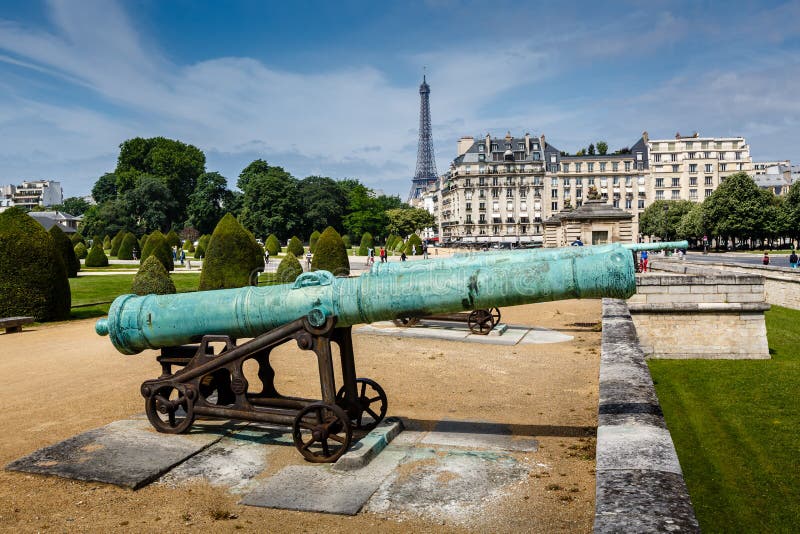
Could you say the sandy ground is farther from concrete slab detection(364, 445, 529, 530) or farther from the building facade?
the building facade

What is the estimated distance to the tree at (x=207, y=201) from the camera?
3292 inches

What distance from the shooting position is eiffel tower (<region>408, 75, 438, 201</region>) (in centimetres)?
18612

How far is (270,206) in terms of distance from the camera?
7944 centimetres

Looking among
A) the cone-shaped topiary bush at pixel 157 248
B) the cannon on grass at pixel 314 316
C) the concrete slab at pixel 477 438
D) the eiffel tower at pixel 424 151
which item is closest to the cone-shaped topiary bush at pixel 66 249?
the cone-shaped topiary bush at pixel 157 248

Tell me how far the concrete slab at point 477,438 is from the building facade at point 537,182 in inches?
3346

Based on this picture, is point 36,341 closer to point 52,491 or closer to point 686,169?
point 52,491

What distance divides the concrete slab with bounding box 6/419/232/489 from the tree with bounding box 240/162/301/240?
72.8 meters

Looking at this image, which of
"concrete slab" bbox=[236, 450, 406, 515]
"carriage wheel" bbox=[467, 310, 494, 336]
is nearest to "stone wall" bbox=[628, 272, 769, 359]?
"carriage wheel" bbox=[467, 310, 494, 336]

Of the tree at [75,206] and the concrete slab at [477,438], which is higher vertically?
the tree at [75,206]

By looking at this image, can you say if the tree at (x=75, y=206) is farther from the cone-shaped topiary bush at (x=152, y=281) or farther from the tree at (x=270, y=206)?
the cone-shaped topiary bush at (x=152, y=281)

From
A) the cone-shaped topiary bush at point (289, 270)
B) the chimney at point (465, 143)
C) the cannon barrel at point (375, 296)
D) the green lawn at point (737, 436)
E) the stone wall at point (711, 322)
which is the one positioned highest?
the chimney at point (465, 143)

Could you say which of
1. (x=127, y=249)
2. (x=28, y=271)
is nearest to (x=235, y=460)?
(x=28, y=271)

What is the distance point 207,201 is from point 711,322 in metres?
Answer: 75.7

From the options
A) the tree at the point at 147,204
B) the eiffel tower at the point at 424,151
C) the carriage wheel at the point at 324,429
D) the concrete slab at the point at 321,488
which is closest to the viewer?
the concrete slab at the point at 321,488
